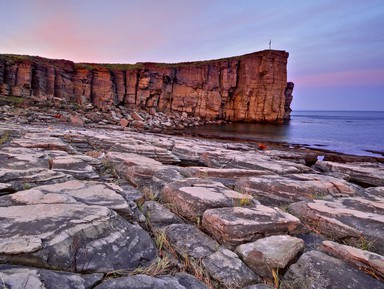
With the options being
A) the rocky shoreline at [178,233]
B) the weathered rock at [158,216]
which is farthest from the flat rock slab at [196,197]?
the weathered rock at [158,216]

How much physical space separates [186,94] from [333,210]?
45576mm

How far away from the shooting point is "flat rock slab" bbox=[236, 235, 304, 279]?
2342 millimetres

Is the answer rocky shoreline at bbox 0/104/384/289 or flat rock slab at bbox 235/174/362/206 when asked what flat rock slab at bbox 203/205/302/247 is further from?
flat rock slab at bbox 235/174/362/206

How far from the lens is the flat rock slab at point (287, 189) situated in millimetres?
4297

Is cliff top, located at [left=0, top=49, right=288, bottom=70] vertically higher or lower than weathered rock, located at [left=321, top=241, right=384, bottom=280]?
higher

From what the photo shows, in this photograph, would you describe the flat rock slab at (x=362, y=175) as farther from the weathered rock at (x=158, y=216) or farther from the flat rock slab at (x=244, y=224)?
the weathered rock at (x=158, y=216)

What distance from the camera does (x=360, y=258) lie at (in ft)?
7.60

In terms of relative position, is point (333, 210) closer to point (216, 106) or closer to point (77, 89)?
point (77, 89)

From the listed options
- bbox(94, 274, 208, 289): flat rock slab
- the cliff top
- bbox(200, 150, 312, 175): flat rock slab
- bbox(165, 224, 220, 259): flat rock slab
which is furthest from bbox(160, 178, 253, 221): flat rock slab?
the cliff top

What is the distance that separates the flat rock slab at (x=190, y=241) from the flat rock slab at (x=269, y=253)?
34cm

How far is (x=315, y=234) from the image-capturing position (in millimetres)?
3148

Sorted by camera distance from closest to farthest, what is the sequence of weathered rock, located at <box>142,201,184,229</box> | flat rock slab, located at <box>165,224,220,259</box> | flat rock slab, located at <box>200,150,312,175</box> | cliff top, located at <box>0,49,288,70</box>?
flat rock slab, located at <box>165,224,220,259</box> → weathered rock, located at <box>142,201,184,229</box> → flat rock slab, located at <box>200,150,312,175</box> → cliff top, located at <box>0,49,288,70</box>

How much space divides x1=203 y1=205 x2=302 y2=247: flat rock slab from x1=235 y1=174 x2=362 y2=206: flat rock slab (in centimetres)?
107

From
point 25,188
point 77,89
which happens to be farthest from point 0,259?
point 77,89
